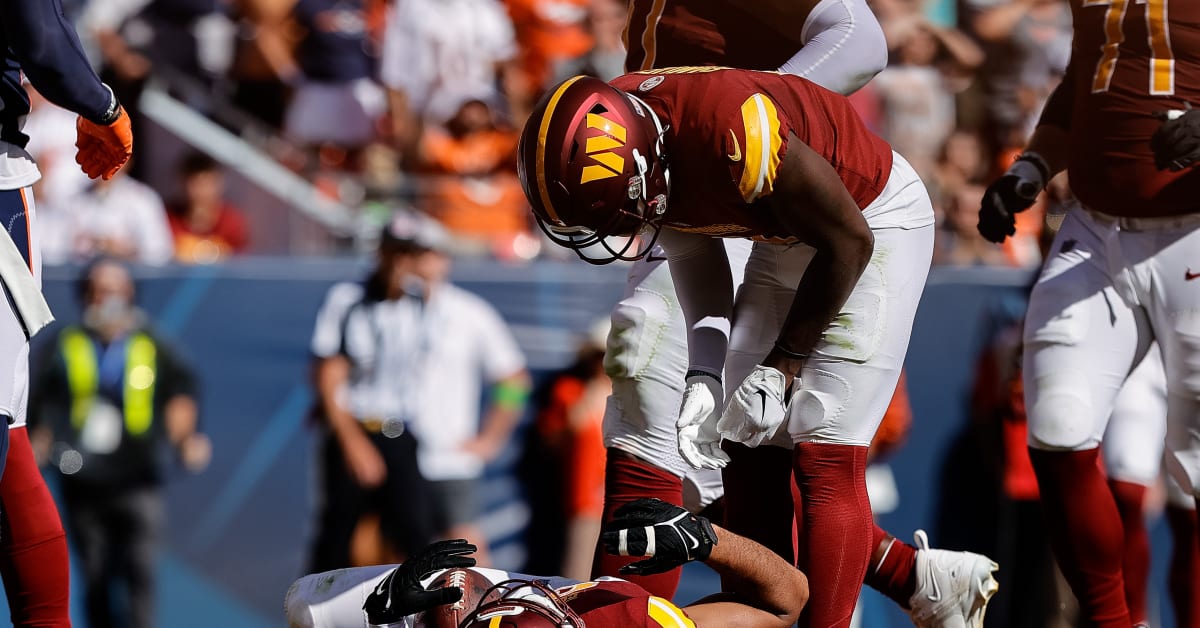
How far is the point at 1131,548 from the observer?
198 inches

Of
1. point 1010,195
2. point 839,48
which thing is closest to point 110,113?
point 839,48

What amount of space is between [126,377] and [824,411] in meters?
4.81

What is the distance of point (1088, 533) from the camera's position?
429 cm

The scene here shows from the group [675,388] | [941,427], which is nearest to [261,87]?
[941,427]

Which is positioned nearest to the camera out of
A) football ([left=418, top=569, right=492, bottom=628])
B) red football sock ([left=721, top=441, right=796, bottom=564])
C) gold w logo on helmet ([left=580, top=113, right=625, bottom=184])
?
football ([left=418, top=569, right=492, bottom=628])

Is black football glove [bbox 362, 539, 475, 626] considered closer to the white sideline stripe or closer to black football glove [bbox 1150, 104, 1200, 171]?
black football glove [bbox 1150, 104, 1200, 171]

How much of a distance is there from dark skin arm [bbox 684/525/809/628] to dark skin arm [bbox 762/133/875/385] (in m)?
0.45

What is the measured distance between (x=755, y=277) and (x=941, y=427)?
3.49m

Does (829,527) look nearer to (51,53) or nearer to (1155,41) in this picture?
(1155,41)

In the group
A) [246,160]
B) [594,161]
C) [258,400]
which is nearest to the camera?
[594,161]

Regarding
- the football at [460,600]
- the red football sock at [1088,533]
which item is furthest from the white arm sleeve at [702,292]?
the red football sock at [1088,533]

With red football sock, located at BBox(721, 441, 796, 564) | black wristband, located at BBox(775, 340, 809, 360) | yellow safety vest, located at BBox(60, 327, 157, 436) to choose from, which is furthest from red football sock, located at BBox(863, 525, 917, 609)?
yellow safety vest, located at BBox(60, 327, 157, 436)

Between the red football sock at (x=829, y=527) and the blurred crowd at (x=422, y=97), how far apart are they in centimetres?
391

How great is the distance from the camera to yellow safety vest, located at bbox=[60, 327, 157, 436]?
297 inches
